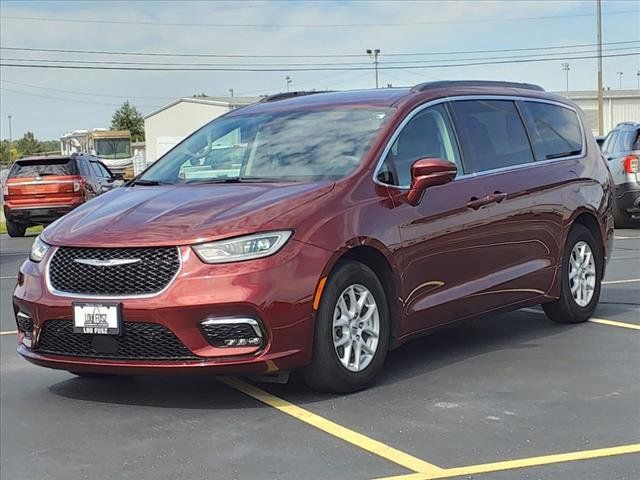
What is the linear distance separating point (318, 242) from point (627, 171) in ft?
36.9

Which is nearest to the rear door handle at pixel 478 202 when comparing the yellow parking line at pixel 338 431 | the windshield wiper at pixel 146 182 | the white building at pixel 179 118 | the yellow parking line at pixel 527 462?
the yellow parking line at pixel 338 431

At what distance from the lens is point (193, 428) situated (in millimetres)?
4719

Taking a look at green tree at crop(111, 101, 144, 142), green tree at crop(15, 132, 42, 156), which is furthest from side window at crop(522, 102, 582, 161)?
green tree at crop(15, 132, 42, 156)

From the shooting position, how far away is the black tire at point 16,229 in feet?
64.6

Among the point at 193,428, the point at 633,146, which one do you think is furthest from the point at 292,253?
the point at 633,146

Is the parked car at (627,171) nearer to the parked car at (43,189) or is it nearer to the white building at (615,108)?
the parked car at (43,189)

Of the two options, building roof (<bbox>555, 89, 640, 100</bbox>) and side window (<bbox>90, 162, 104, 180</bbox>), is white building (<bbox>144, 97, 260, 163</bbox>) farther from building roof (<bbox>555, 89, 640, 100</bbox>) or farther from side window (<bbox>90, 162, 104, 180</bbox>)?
side window (<bbox>90, 162, 104, 180</bbox>)

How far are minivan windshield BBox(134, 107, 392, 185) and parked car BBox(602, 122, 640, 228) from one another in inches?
394

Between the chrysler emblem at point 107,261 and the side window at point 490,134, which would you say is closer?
the chrysler emblem at point 107,261

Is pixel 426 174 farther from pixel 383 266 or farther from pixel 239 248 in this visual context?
pixel 239 248

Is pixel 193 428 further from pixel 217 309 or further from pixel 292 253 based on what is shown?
pixel 292 253

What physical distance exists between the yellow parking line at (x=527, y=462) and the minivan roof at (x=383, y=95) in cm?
257

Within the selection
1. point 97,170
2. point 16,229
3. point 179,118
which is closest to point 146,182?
point 16,229

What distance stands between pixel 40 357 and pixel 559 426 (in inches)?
110
